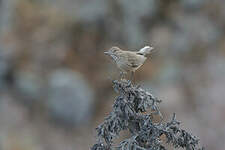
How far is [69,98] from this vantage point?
19.5 meters

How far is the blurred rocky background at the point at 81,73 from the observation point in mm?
19219

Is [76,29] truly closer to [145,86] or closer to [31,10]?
[31,10]

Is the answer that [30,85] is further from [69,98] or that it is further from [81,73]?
[81,73]

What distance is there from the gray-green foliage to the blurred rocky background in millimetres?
13265

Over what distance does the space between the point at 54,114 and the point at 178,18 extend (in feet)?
19.9

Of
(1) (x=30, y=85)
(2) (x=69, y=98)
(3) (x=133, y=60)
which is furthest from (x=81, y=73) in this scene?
(3) (x=133, y=60)

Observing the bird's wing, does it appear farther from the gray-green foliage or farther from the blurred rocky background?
the blurred rocky background

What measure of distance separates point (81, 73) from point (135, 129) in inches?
589

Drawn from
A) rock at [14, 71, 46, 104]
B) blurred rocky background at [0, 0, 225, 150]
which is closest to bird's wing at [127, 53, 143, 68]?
blurred rocky background at [0, 0, 225, 150]

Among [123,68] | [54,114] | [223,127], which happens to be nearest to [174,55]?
[223,127]

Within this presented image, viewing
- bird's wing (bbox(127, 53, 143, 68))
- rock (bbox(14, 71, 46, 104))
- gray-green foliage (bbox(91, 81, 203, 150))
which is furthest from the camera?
rock (bbox(14, 71, 46, 104))

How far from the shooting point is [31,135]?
1875cm

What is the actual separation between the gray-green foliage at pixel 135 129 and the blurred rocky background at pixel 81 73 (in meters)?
13.3

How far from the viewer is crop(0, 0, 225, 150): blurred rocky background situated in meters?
19.2
